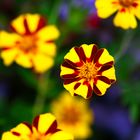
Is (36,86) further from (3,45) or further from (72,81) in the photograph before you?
(72,81)

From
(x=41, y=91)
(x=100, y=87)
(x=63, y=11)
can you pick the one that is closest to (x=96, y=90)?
(x=100, y=87)

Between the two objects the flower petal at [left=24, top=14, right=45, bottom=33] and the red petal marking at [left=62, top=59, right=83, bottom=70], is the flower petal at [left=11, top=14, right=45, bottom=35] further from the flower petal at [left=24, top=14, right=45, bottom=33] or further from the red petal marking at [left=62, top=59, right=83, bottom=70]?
the red petal marking at [left=62, top=59, right=83, bottom=70]

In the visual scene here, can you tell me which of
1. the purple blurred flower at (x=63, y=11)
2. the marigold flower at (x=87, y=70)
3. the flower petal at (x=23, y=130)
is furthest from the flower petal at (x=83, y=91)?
the purple blurred flower at (x=63, y=11)

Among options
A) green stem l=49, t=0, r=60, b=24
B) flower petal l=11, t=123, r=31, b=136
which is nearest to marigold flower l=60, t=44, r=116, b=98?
flower petal l=11, t=123, r=31, b=136

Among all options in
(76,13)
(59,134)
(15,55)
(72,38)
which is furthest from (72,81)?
(72,38)

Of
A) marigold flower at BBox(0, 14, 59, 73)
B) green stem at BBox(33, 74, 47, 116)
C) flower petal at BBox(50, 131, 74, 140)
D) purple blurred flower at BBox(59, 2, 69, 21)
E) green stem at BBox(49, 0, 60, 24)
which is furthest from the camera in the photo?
purple blurred flower at BBox(59, 2, 69, 21)

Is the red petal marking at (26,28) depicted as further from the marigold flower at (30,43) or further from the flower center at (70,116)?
the flower center at (70,116)

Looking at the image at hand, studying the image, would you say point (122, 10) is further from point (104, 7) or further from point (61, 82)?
point (61, 82)
